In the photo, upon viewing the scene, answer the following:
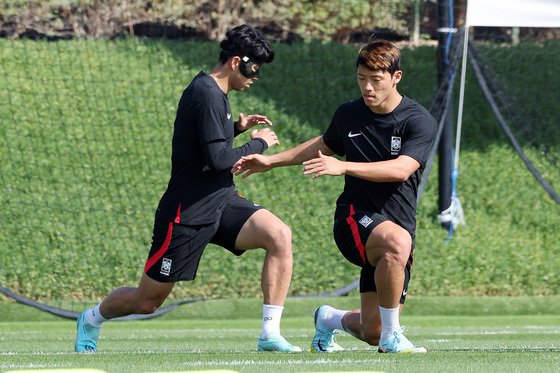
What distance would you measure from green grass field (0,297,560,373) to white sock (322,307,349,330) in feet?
0.71

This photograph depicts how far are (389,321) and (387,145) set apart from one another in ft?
3.51

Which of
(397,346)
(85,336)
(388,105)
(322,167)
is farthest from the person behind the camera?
Answer: (85,336)

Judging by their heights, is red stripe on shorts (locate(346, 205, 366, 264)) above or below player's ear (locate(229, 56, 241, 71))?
below

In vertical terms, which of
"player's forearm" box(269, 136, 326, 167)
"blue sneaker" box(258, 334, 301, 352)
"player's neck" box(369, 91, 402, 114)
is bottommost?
"blue sneaker" box(258, 334, 301, 352)

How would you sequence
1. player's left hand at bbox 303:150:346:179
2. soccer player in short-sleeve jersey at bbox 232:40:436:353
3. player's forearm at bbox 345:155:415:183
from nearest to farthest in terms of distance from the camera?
player's left hand at bbox 303:150:346:179 → player's forearm at bbox 345:155:415:183 → soccer player in short-sleeve jersey at bbox 232:40:436:353

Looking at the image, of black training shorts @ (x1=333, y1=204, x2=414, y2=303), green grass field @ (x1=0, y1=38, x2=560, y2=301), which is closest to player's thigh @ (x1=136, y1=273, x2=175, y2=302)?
black training shorts @ (x1=333, y1=204, x2=414, y2=303)

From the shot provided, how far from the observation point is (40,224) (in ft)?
39.3

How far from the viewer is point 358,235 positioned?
5906 mm

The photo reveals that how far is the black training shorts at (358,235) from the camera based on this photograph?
5.90m

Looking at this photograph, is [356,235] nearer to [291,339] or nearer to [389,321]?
[389,321]

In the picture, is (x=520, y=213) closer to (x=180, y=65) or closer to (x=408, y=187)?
(x=180, y=65)

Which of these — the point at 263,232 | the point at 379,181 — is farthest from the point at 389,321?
the point at 263,232

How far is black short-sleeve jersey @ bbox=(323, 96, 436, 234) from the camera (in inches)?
235

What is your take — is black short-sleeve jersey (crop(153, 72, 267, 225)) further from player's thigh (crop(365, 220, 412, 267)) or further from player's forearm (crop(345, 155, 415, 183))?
player's thigh (crop(365, 220, 412, 267))
